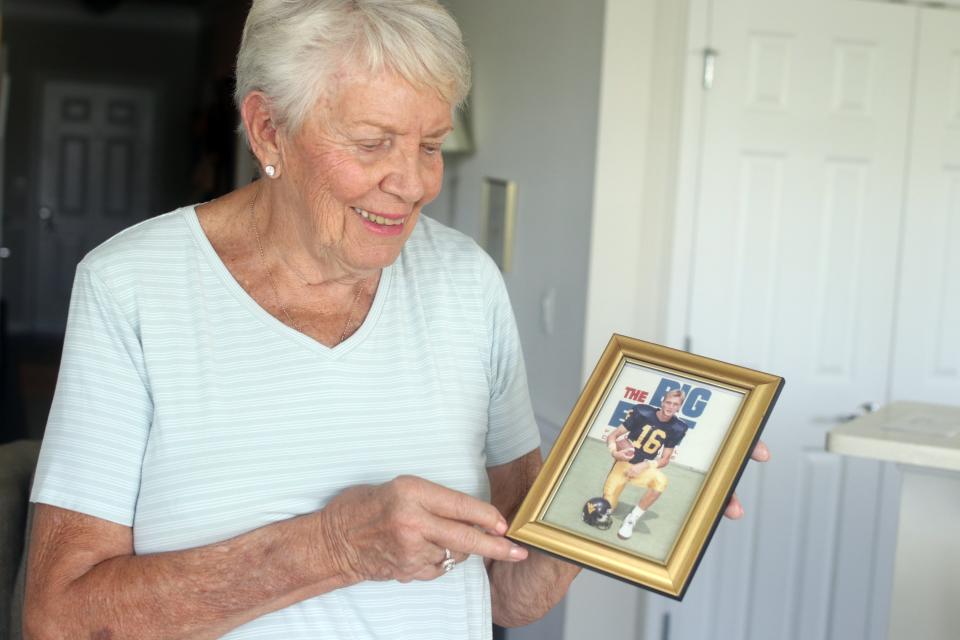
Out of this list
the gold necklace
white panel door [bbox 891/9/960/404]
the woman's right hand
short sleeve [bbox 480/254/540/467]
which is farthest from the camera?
white panel door [bbox 891/9/960/404]

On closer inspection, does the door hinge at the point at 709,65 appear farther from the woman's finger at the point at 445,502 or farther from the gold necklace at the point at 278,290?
the woman's finger at the point at 445,502

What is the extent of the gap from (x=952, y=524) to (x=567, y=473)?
129 centimetres

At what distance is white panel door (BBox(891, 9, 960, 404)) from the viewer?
3.58 meters

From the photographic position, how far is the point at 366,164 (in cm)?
129

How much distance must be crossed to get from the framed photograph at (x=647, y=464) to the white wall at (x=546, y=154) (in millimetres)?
1999

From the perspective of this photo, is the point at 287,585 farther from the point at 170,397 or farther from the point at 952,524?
the point at 952,524

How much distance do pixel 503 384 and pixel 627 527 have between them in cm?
34

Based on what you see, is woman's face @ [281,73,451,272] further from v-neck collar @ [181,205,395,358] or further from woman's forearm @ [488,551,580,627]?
woman's forearm @ [488,551,580,627]

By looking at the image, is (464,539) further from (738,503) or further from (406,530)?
(738,503)

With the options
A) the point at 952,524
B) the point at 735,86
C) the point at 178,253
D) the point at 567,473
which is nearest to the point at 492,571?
the point at 567,473

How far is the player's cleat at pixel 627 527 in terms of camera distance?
125cm

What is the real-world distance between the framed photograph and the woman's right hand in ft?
0.24

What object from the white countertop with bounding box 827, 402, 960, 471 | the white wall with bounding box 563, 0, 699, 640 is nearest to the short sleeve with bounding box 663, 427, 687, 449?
the white countertop with bounding box 827, 402, 960, 471

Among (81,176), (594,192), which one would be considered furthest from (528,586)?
(81,176)
